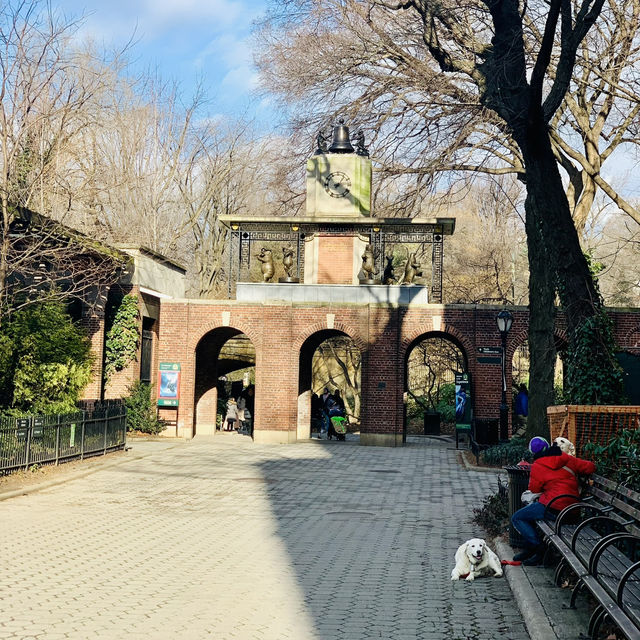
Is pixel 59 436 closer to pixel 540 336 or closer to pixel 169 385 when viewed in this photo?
pixel 540 336

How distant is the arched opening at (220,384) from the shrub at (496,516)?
19.4 meters

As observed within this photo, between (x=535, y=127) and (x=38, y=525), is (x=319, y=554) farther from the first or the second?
(x=535, y=127)

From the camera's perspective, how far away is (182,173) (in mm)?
47344

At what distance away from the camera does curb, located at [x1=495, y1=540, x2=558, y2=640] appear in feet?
19.8

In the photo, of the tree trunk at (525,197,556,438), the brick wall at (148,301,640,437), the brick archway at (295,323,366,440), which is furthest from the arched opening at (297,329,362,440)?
the tree trunk at (525,197,556,438)

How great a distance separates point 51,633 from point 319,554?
14.1ft

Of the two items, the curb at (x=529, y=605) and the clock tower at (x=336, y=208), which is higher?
the clock tower at (x=336, y=208)

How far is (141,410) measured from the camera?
2858 centimetres

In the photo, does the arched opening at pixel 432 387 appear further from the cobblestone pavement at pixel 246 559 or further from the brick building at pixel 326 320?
the cobblestone pavement at pixel 246 559

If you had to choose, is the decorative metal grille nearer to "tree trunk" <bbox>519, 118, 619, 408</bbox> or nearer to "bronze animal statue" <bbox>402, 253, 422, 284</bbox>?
"bronze animal statue" <bbox>402, 253, 422, 284</bbox>

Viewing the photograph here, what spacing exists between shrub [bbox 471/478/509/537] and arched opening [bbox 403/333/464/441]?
22.6 metres

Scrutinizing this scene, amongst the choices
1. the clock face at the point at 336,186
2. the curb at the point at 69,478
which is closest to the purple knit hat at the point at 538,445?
the curb at the point at 69,478

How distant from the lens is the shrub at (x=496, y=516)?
1123 cm

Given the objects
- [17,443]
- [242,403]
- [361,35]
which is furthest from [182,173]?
[17,443]
